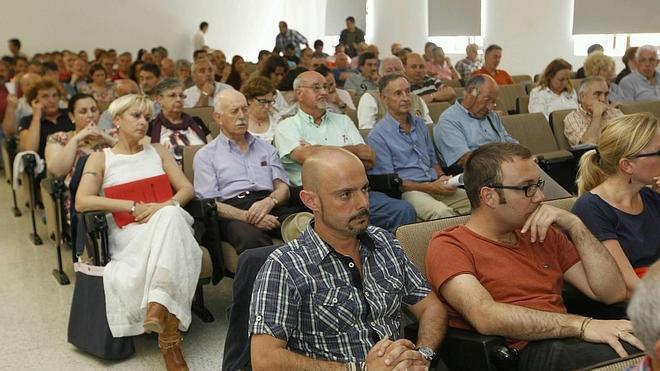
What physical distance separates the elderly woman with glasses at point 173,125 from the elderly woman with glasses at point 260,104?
0.32 metres

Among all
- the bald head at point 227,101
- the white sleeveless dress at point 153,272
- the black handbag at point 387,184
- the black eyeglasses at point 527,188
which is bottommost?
the white sleeveless dress at point 153,272

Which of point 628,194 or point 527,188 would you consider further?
point 628,194

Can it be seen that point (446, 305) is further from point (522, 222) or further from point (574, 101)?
point (574, 101)

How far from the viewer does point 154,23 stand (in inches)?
584

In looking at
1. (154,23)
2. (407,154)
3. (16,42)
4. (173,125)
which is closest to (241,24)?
(154,23)

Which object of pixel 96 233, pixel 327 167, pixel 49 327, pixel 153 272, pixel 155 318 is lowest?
pixel 49 327

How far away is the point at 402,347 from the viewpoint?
1.90 m

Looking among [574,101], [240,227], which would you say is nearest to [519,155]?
[240,227]

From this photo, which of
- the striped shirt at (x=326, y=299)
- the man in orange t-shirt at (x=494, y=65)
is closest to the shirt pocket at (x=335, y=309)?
the striped shirt at (x=326, y=299)

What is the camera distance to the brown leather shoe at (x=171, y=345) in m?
Result: 3.17

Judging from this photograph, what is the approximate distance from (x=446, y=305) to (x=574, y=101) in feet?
14.9

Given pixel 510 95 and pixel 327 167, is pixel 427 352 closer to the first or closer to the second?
pixel 327 167

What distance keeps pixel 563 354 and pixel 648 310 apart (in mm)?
859

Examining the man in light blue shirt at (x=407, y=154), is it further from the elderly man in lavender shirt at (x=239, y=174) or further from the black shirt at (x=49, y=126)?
the black shirt at (x=49, y=126)
